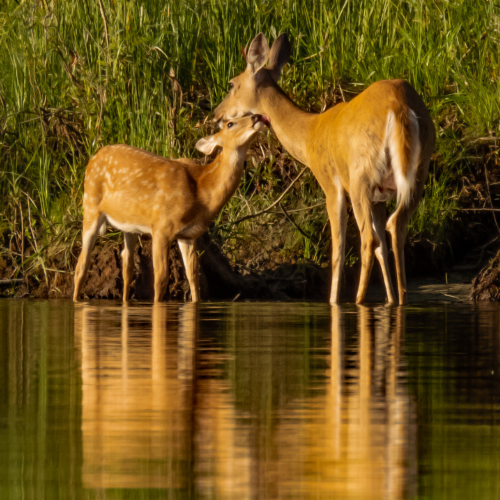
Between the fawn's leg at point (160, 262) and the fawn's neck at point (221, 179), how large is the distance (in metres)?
0.48

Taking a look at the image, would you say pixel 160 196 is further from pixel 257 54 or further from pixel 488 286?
pixel 488 286

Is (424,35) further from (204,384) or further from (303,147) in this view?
(204,384)

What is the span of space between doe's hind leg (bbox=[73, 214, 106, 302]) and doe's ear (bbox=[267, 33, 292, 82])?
7.06 feet

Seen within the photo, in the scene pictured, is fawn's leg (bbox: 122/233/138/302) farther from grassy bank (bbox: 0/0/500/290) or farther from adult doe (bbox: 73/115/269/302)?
grassy bank (bbox: 0/0/500/290)

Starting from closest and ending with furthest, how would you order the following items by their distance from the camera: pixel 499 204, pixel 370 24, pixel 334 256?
1. pixel 334 256
2. pixel 499 204
3. pixel 370 24

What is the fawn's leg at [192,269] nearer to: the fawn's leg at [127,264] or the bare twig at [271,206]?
the fawn's leg at [127,264]

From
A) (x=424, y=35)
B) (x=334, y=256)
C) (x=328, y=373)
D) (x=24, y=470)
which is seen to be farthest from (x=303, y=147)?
(x=24, y=470)

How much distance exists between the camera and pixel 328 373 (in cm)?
287

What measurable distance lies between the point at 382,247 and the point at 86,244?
2.43 meters

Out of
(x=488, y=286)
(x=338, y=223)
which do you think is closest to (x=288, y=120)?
(x=338, y=223)

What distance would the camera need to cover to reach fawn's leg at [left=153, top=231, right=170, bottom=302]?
7.00m

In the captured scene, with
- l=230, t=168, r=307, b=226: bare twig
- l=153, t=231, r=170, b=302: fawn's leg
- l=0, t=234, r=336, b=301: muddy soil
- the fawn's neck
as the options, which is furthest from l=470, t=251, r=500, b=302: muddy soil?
l=153, t=231, r=170, b=302: fawn's leg

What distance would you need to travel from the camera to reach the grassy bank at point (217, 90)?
28.3 feet

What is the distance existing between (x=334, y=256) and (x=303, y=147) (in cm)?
114
